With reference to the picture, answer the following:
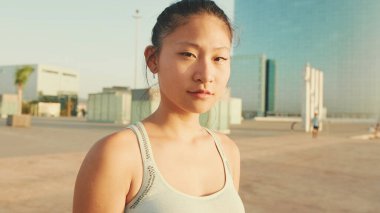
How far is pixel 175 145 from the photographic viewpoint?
1.37m

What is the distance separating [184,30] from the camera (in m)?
1.33

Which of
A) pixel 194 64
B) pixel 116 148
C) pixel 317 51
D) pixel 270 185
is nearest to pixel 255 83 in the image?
pixel 317 51

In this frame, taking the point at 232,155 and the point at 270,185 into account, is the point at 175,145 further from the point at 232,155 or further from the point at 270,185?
the point at 270,185

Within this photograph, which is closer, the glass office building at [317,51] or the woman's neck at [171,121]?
the woman's neck at [171,121]

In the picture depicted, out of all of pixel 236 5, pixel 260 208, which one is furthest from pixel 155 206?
pixel 236 5

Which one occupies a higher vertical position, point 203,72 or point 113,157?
point 203,72

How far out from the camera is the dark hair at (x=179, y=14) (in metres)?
1.35

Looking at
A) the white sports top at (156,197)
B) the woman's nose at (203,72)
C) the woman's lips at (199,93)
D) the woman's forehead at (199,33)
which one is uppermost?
the woman's forehead at (199,33)

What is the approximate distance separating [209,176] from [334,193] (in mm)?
5118

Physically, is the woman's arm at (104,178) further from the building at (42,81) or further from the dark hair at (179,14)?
the building at (42,81)

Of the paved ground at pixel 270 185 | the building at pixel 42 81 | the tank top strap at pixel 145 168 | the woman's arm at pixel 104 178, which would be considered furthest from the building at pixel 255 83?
the woman's arm at pixel 104 178

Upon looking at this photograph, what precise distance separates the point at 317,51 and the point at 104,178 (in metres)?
114

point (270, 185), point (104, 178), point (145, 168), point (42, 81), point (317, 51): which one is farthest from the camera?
point (317, 51)

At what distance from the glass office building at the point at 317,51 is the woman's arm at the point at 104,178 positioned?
9756cm
